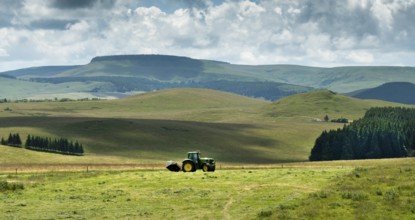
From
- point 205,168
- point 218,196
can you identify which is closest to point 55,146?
point 205,168

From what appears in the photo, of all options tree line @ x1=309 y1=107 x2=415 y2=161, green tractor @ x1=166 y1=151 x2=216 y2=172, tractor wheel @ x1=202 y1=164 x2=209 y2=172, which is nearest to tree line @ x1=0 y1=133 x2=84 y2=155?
tree line @ x1=309 y1=107 x2=415 y2=161

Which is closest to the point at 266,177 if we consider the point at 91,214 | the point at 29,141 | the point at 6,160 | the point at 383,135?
the point at 91,214

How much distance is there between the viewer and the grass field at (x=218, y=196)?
132 ft

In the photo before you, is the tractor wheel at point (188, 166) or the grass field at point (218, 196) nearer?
the grass field at point (218, 196)

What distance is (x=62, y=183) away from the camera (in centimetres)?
6006

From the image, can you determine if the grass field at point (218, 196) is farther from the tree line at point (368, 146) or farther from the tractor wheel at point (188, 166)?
the tree line at point (368, 146)

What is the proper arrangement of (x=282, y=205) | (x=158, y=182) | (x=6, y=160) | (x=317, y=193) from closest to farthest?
(x=282, y=205), (x=317, y=193), (x=158, y=182), (x=6, y=160)

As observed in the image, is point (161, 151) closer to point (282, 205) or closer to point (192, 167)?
point (192, 167)

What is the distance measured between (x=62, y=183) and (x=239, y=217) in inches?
1056

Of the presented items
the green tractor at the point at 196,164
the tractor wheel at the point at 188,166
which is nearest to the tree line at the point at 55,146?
the green tractor at the point at 196,164

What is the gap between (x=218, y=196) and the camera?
4906 cm

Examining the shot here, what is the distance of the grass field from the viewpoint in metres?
40.3

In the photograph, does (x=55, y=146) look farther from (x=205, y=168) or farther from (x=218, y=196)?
(x=218, y=196)

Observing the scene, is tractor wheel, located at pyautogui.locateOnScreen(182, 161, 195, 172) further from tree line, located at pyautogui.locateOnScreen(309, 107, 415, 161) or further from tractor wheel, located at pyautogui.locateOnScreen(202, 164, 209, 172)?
tree line, located at pyautogui.locateOnScreen(309, 107, 415, 161)
